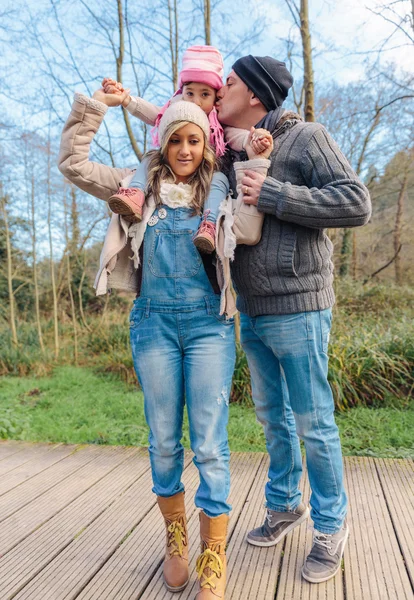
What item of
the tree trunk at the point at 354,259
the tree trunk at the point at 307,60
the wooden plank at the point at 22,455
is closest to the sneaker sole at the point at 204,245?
the wooden plank at the point at 22,455

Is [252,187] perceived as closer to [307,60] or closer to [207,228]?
[207,228]

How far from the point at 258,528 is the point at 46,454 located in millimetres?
1706

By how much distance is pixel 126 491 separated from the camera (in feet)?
8.73

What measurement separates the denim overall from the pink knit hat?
0.52 meters

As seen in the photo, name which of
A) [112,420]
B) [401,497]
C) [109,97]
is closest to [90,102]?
[109,97]

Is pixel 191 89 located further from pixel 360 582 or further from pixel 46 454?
pixel 46 454

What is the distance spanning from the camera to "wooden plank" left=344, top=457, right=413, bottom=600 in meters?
1.75

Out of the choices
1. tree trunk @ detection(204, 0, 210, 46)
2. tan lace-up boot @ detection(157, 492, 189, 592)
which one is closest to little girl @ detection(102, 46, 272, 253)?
tan lace-up boot @ detection(157, 492, 189, 592)

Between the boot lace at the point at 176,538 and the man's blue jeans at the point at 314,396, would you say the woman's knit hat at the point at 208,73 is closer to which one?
the man's blue jeans at the point at 314,396

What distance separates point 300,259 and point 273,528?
1.06m

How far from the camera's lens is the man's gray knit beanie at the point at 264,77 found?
1.88 metres

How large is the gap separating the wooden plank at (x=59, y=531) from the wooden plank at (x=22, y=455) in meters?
0.63

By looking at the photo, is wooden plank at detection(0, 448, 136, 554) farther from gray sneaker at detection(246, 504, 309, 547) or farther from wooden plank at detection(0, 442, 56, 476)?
gray sneaker at detection(246, 504, 309, 547)

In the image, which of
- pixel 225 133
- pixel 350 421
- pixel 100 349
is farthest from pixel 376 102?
pixel 225 133
